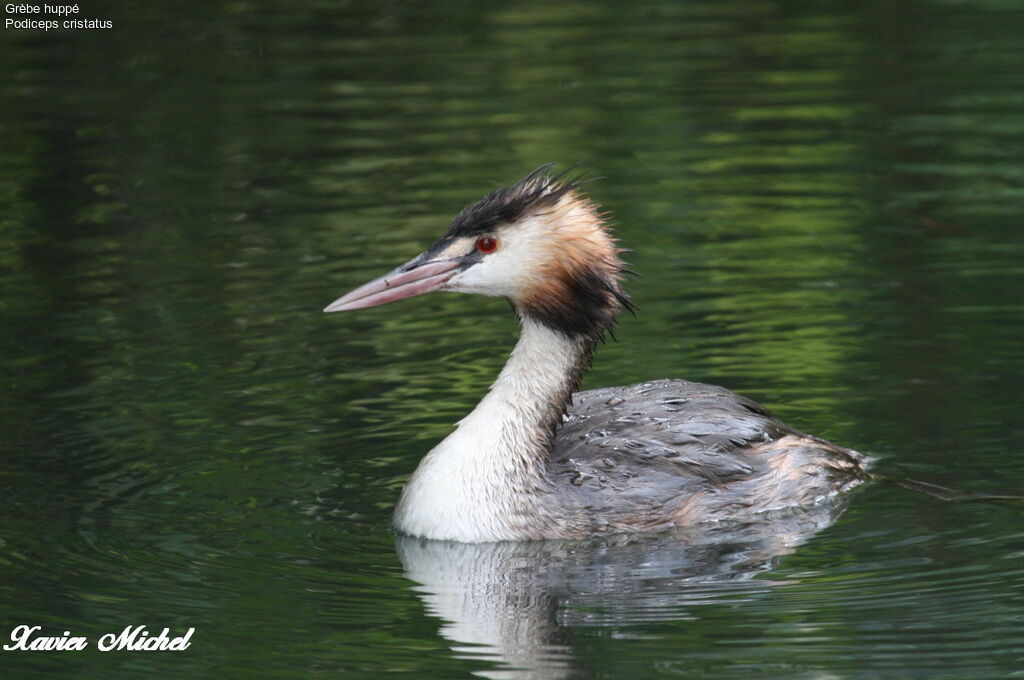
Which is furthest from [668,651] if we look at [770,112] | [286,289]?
[770,112]

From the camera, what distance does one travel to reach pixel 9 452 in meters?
9.51

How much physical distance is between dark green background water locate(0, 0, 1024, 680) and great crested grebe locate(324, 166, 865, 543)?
235 millimetres

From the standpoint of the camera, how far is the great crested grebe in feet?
27.3

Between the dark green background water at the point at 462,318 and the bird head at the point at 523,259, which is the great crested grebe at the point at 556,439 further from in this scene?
the dark green background water at the point at 462,318

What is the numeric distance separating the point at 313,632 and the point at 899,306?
517cm

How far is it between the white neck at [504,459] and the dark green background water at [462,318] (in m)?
0.15

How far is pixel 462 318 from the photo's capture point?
11844 mm
